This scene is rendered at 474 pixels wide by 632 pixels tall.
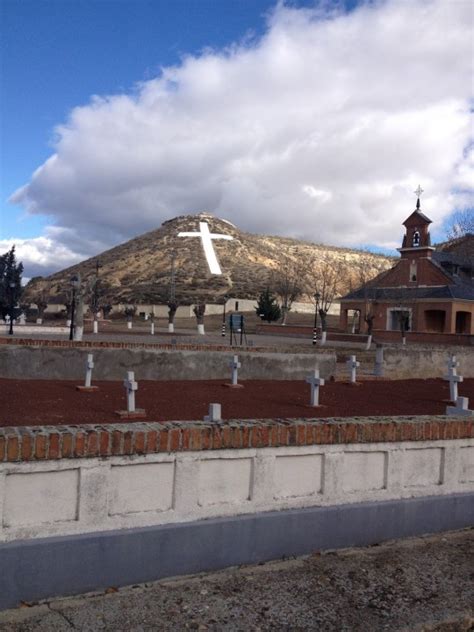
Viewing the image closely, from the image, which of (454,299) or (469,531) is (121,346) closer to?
(469,531)

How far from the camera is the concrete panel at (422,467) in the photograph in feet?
17.4

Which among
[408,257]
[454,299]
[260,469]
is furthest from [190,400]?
[408,257]

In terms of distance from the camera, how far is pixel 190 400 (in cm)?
835

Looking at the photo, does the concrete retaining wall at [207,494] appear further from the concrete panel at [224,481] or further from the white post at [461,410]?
the white post at [461,410]

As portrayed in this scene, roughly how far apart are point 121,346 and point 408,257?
41.9 metres

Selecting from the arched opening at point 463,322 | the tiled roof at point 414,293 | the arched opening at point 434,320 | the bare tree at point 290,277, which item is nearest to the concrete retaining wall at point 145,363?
the tiled roof at point 414,293

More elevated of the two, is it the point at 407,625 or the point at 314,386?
the point at 314,386

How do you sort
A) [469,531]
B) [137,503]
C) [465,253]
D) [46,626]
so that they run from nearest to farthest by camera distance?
[46,626], [137,503], [469,531], [465,253]

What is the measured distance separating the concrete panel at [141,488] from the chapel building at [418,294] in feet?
129

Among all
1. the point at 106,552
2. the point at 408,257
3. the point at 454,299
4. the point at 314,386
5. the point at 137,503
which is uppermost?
the point at 408,257

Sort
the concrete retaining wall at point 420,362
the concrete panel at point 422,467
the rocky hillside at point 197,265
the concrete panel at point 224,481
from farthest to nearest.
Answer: the rocky hillside at point 197,265 < the concrete retaining wall at point 420,362 < the concrete panel at point 422,467 < the concrete panel at point 224,481

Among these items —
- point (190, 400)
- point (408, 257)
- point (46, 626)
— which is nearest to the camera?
point (46, 626)

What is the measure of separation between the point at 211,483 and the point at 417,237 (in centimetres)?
4796

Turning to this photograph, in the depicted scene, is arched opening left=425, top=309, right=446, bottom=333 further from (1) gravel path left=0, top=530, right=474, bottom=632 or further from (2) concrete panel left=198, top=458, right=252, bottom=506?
(2) concrete panel left=198, top=458, right=252, bottom=506
